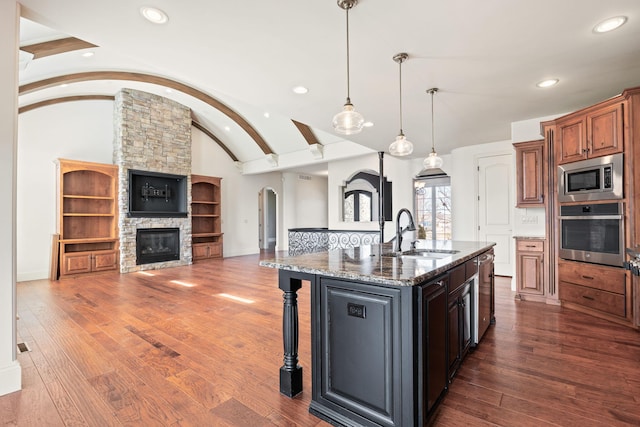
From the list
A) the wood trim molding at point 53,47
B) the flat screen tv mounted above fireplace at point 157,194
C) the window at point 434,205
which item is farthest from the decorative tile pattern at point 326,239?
the wood trim molding at point 53,47

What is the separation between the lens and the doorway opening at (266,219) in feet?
38.7

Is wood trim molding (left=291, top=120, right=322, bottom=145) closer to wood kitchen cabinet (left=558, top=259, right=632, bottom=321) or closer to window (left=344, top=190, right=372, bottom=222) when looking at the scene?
window (left=344, top=190, right=372, bottom=222)

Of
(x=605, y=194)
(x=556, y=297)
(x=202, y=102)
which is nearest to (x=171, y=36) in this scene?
(x=605, y=194)

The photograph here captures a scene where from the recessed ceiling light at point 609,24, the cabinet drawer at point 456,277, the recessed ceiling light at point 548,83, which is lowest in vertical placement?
the cabinet drawer at point 456,277

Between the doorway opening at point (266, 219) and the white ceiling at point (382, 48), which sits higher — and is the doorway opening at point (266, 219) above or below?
below

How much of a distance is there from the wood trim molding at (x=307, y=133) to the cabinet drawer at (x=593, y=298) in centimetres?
588

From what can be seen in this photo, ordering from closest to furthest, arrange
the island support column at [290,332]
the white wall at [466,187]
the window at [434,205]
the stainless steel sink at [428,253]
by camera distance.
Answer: the island support column at [290,332] < the stainless steel sink at [428,253] < the white wall at [466,187] < the window at [434,205]

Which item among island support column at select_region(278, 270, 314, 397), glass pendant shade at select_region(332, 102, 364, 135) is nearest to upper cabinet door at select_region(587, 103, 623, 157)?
glass pendant shade at select_region(332, 102, 364, 135)

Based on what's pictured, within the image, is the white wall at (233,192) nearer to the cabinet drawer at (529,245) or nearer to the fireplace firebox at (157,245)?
the fireplace firebox at (157,245)

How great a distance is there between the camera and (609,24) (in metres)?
2.28

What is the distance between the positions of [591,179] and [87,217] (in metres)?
8.80

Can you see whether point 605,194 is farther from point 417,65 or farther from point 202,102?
point 202,102

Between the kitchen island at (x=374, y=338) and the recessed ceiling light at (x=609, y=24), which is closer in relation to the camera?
the kitchen island at (x=374, y=338)

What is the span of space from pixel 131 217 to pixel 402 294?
7.07m
